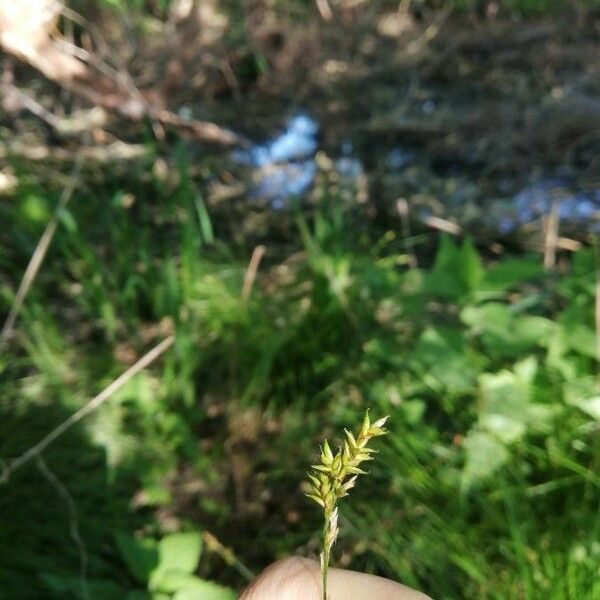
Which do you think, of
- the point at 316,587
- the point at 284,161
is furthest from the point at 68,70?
the point at 316,587

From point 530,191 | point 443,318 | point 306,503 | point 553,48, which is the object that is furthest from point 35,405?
point 553,48

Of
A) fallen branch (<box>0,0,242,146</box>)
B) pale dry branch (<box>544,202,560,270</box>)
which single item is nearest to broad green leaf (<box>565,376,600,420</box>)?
pale dry branch (<box>544,202,560,270</box>)

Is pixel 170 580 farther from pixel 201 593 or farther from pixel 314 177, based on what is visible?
pixel 314 177

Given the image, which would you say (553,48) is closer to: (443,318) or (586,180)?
(586,180)

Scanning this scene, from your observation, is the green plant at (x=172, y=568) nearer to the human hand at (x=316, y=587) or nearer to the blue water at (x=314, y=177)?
the human hand at (x=316, y=587)

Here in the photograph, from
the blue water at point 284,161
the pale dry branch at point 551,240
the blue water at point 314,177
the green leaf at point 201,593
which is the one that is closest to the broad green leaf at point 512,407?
the pale dry branch at point 551,240

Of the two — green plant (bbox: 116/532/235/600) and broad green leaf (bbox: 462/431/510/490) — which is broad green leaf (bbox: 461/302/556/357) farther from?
green plant (bbox: 116/532/235/600)
